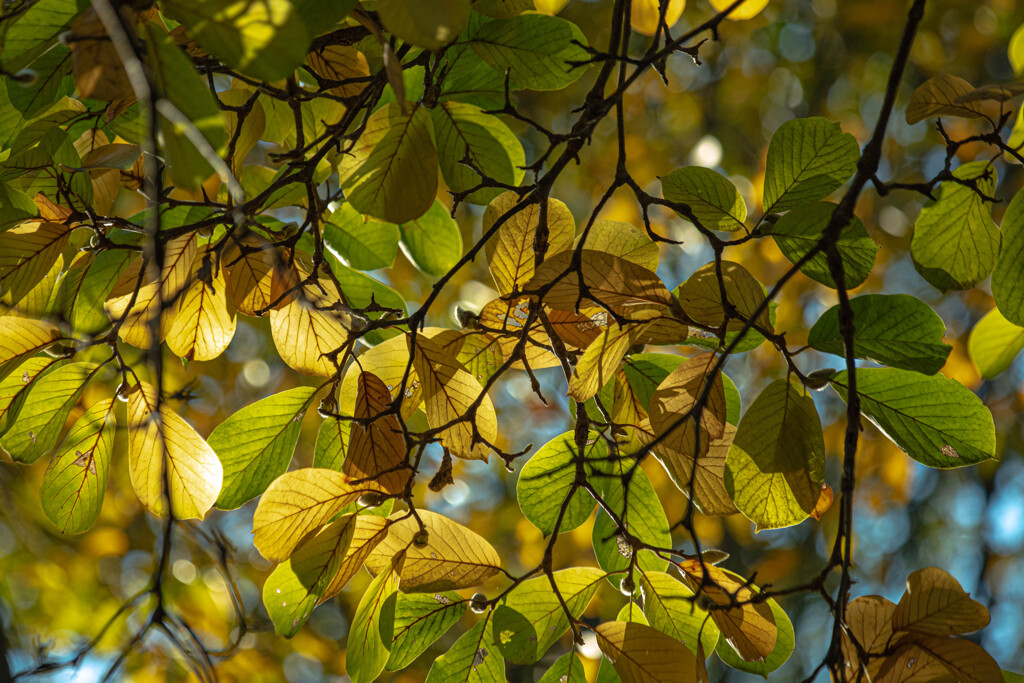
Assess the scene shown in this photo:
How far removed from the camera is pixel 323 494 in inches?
22.9

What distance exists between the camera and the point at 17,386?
2.14 ft

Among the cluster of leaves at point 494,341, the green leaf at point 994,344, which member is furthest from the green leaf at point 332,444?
the green leaf at point 994,344

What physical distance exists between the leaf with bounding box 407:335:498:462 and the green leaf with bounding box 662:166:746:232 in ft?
0.85

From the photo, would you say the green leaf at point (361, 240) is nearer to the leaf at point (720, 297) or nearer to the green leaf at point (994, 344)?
the leaf at point (720, 297)

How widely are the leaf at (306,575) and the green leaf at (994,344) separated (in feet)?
2.29

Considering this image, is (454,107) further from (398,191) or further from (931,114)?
(931,114)

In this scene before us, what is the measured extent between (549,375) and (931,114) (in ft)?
9.07

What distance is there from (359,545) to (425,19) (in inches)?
17.4

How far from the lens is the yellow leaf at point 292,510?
0.58 meters

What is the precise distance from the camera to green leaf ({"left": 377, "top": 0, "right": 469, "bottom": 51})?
436mm

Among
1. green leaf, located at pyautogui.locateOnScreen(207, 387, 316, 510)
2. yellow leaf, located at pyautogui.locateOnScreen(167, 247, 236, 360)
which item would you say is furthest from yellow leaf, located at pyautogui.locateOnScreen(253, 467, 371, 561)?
yellow leaf, located at pyautogui.locateOnScreen(167, 247, 236, 360)

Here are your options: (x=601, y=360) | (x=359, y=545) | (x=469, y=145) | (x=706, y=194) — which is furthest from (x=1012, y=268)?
(x=359, y=545)

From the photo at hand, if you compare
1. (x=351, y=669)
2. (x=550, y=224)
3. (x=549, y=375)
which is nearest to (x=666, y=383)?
(x=550, y=224)

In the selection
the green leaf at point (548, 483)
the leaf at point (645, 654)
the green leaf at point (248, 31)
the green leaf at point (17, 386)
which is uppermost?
the green leaf at point (248, 31)
